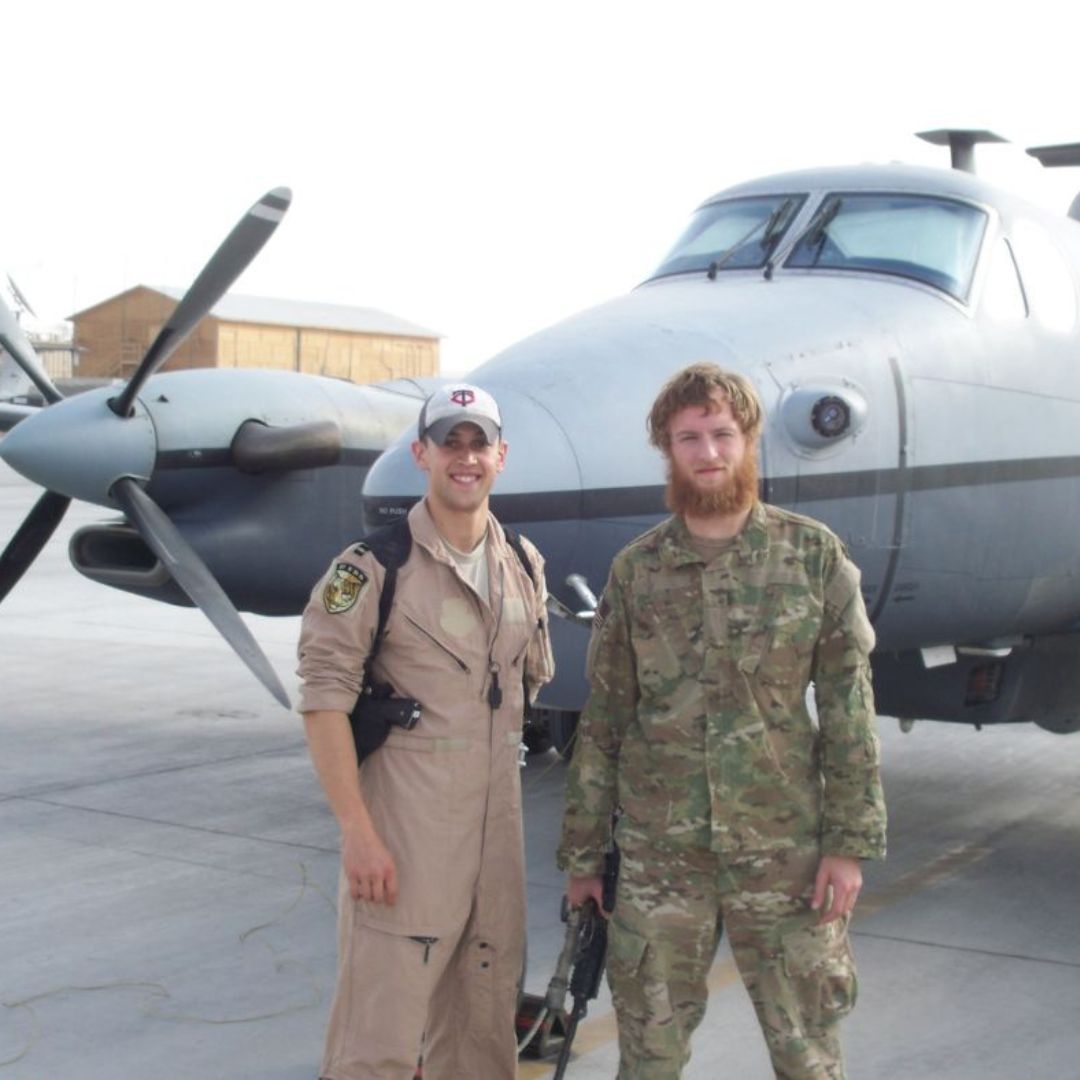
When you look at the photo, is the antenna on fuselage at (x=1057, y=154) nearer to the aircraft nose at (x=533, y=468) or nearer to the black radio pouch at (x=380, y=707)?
the aircraft nose at (x=533, y=468)

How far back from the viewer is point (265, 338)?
48.1m

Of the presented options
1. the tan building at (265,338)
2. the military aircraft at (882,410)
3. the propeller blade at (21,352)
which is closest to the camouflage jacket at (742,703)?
the military aircraft at (882,410)

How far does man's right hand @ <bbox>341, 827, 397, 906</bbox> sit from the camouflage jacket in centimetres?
45

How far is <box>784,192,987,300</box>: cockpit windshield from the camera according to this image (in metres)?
7.11

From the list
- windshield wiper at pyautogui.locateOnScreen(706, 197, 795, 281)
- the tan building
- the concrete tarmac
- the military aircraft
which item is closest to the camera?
the concrete tarmac

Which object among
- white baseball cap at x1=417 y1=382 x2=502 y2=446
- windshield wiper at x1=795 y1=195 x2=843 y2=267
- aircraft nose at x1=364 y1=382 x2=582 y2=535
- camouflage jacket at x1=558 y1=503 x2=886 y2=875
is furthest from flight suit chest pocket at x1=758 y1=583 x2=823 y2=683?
windshield wiper at x1=795 y1=195 x2=843 y2=267

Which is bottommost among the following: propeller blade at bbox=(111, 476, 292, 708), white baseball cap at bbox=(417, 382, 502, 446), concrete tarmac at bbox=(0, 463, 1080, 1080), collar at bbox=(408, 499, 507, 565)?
concrete tarmac at bbox=(0, 463, 1080, 1080)

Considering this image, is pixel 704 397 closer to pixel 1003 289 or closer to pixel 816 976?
pixel 816 976

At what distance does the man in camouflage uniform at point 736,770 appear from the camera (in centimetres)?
388

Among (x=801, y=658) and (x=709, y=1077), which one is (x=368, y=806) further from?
(x=709, y=1077)

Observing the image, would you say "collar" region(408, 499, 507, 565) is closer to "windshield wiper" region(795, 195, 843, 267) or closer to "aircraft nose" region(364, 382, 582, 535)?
"aircraft nose" region(364, 382, 582, 535)

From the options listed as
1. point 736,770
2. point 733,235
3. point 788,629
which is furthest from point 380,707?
point 733,235

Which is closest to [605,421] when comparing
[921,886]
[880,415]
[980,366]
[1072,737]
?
[880,415]

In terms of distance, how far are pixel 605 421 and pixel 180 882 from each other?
123 inches
